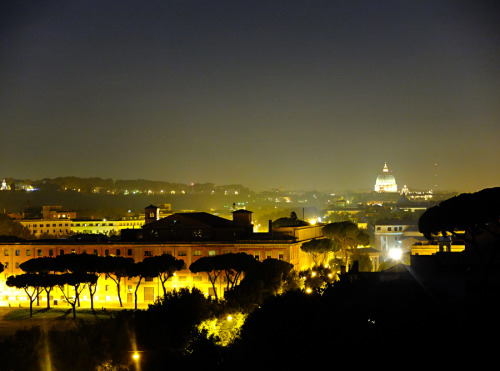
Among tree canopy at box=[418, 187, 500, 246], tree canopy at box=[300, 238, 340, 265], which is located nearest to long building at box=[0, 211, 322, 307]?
tree canopy at box=[300, 238, 340, 265]

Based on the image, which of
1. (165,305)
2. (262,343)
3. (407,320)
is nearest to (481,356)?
(407,320)

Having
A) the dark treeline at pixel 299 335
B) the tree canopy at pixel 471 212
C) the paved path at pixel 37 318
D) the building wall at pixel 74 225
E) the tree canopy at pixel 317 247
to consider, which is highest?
the building wall at pixel 74 225

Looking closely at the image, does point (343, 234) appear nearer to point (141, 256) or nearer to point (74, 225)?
point (141, 256)

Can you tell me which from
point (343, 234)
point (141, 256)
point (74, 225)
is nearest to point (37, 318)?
point (141, 256)

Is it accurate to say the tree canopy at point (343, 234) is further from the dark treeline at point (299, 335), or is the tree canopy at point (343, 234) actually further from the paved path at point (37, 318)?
the dark treeline at point (299, 335)

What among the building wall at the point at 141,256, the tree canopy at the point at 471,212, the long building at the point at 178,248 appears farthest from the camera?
the long building at the point at 178,248

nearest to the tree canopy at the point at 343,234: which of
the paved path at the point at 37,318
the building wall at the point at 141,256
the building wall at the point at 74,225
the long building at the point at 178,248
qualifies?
the long building at the point at 178,248

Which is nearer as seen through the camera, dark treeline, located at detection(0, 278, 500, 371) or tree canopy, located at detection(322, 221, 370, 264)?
dark treeline, located at detection(0, 278, 500, 371)

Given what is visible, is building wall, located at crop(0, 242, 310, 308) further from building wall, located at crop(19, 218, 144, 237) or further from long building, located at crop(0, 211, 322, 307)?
building wall, located at crop(19, 218, 144, 237)

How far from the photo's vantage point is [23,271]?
48188 millimetres

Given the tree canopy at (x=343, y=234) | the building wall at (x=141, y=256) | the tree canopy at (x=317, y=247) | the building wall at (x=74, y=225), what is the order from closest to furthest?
the building wall at (x=141, y=256) < the tree canopy at (x=317, y=247) < the tree canopy at (x=343, y=234) < the building wall at (x=74, y=225)

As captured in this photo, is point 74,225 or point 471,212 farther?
point 74,225

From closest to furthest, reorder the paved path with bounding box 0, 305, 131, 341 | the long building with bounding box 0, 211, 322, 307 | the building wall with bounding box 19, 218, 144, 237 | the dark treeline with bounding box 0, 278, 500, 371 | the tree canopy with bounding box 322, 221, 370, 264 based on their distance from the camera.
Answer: the dark treeline with bounding box 0, 278, 500, 371 → the paved path with bounding box 0, 305, 131, 341 → the long building with bounding box 0, 211, 322, 307 → the tree canopy with bounding box 322, 221, 370, 264 → the building wall with bounding box 19, 218, 144, 237

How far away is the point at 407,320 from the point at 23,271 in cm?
3521
